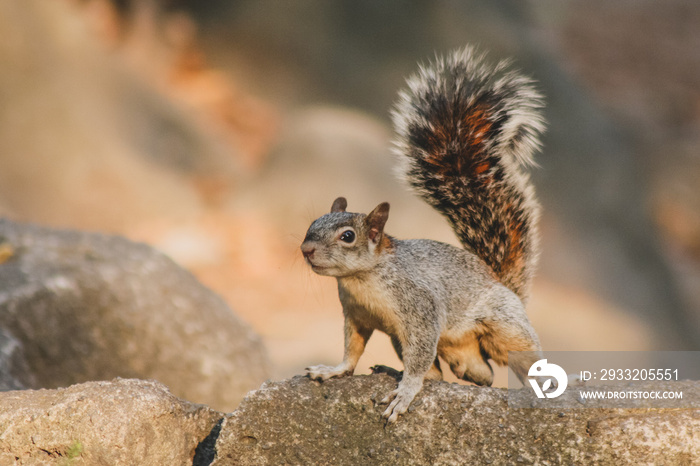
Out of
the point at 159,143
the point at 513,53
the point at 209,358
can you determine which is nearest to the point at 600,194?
the point at 513,53

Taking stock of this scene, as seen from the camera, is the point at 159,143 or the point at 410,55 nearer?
the point at 159,143

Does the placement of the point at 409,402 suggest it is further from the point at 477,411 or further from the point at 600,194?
the point at 600,194

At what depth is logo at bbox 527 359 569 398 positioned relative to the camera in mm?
2070

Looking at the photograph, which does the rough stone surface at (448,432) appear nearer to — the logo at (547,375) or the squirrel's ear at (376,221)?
the logo at (547,375)

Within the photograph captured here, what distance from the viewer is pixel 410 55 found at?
8.27 meters

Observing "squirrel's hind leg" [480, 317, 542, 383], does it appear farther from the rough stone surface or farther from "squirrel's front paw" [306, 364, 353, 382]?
"squirrel's front paw" [306, 364, 353, 382]

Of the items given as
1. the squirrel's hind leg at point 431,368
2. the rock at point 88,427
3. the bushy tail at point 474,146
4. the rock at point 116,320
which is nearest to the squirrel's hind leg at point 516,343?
the squirrel's hind leg at point 431,368

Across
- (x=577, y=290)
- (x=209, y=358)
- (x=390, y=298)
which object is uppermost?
(x=577, y=290)

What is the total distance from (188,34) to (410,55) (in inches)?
106

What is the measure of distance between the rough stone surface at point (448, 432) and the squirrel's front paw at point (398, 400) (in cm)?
2

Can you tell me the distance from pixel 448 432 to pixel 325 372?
421mm

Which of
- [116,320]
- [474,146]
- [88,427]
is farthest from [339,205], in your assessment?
[116,320]

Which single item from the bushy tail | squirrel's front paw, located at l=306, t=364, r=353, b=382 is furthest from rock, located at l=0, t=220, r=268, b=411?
the bushy tail

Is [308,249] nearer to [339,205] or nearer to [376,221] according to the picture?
[376,221]
